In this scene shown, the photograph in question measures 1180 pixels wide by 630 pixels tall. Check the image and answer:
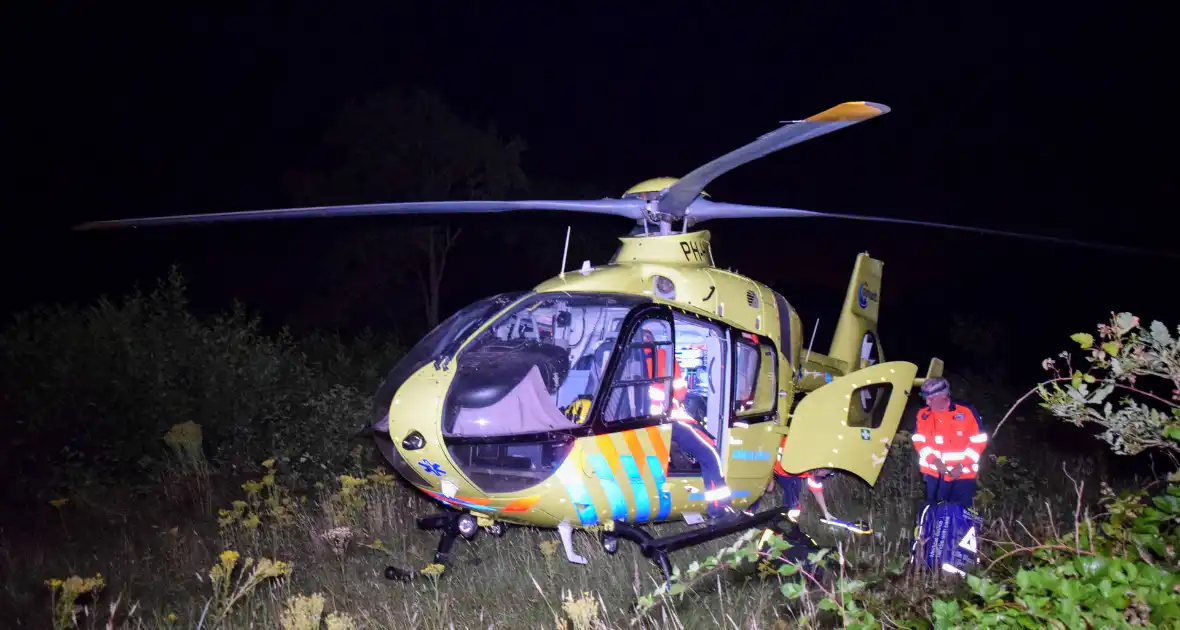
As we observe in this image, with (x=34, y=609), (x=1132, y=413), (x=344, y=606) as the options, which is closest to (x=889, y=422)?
(x=1132, y=413)

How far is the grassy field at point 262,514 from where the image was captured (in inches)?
209

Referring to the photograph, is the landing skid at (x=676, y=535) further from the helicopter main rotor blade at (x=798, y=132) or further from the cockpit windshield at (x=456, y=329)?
the helicopter main rotor blade at (x=798, y=132)

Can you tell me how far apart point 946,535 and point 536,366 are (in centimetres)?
319

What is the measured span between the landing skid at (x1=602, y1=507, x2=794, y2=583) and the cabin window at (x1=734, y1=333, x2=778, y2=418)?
80 cm

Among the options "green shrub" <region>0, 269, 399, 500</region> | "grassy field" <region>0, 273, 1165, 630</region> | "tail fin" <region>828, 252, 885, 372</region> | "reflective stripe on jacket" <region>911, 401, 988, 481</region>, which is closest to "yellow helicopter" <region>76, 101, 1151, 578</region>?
"reflective stripe on jacket" <region>911, 401, 988, 481</region>

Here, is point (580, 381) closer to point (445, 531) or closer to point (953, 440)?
point (445, 531)

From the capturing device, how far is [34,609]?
5.78 meters

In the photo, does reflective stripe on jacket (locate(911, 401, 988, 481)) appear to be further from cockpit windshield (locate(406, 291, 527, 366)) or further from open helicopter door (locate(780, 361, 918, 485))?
cockpit windshield (locate(406, 291, 527, 366))

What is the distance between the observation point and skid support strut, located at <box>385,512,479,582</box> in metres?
6.05

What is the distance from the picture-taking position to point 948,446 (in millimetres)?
6121

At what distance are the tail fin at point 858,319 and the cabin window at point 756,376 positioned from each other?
1849 millimetres

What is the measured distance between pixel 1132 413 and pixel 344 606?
4.84 metres

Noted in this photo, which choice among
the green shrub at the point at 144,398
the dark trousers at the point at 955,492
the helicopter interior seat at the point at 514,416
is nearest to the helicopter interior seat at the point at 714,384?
the helicopter interior seat at the point at 514,416

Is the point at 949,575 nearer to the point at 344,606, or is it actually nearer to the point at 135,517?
the point at 344,606
